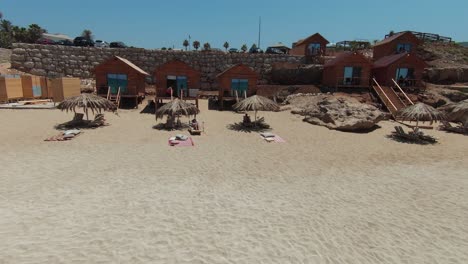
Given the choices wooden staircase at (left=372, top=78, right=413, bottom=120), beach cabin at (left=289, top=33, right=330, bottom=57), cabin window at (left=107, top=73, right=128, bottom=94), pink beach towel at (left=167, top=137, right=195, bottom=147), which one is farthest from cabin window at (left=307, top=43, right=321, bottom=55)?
pink beach towel at (left=167, top=137, right=195, bottom=147)

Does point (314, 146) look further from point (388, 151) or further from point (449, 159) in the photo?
point (449, 159)

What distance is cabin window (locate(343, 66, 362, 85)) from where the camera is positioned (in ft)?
89.7

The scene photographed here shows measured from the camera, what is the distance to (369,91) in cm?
2700

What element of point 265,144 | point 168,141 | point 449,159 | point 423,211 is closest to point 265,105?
point 265,144

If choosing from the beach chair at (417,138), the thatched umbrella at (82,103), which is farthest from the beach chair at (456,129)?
the thatched umbrella at (82,103)

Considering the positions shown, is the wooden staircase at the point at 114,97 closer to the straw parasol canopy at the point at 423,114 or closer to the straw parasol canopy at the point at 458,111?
the straw parasol canopy at the point at 423,114

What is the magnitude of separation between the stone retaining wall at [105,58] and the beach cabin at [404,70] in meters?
11.8


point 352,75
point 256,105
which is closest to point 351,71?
point 352,75

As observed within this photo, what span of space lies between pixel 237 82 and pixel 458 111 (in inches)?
697

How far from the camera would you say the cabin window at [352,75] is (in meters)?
27.3

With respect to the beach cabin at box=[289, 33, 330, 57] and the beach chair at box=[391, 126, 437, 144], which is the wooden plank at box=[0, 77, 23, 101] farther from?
the beach cabin at box=[289, 33, 330, 57]

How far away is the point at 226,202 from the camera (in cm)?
751

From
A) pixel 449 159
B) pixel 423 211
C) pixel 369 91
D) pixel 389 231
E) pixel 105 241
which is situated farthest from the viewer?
pixel 369 91

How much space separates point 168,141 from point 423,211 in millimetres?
10807
